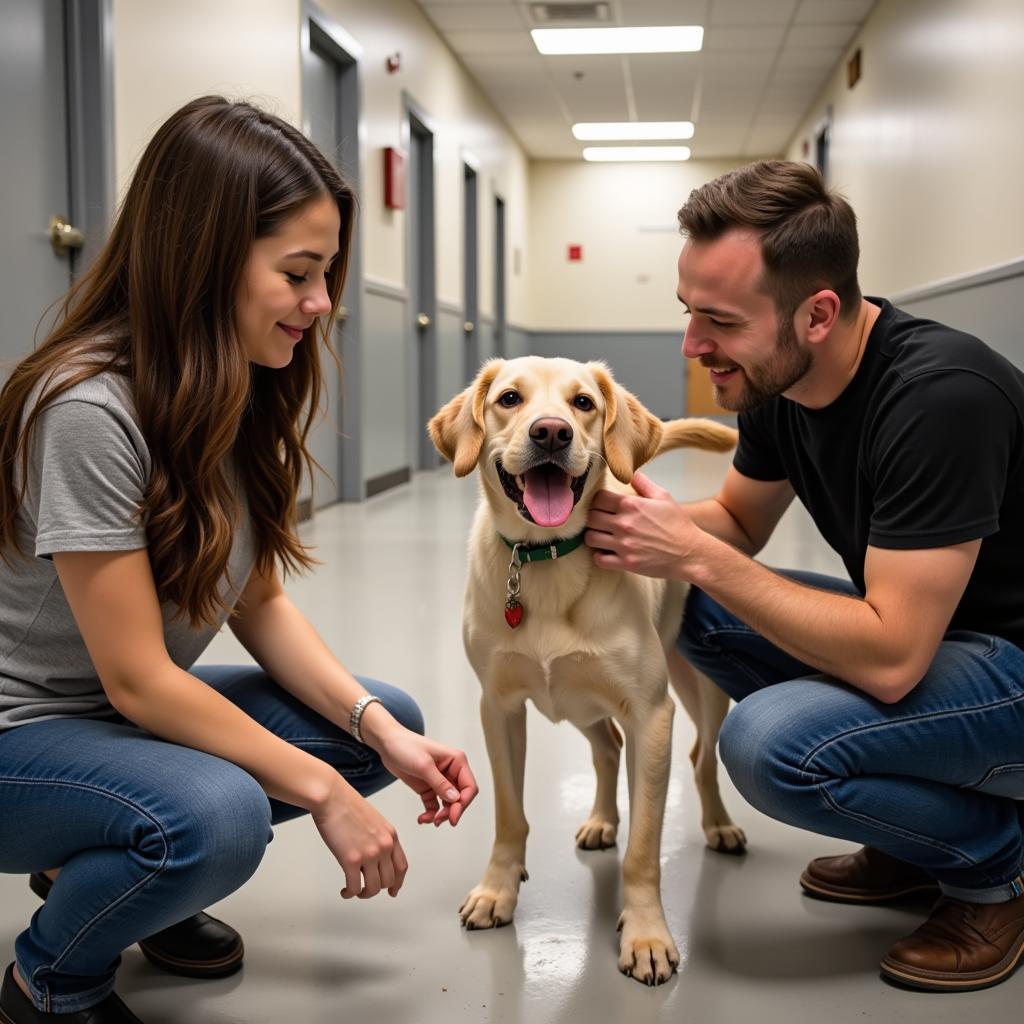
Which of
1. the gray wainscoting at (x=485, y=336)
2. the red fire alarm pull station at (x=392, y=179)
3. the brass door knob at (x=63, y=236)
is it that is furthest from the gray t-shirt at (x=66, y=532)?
the gray wainscoting at (x=485, y=336)

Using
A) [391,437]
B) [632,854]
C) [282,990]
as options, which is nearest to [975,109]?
[391,437]

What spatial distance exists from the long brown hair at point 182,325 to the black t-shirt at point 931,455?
0.84 m

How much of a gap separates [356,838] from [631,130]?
1322cm

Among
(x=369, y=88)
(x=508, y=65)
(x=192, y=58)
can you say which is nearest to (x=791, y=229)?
(x=192, y=58)

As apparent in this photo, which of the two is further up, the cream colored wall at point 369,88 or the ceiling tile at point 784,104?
the ceiling tile at point 784,104

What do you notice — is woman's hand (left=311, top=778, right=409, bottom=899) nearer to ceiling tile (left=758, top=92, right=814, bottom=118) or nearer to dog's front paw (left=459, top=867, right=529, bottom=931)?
dog's front paw (left=459, top=867, right=529, bottom=931)

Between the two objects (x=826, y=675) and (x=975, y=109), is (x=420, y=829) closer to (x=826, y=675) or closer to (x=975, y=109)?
(x=826, y=675)

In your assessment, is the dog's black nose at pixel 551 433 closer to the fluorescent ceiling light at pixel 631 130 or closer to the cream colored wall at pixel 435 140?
the cream colored wall at pixel 435 140

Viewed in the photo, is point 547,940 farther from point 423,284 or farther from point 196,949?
point 423,284

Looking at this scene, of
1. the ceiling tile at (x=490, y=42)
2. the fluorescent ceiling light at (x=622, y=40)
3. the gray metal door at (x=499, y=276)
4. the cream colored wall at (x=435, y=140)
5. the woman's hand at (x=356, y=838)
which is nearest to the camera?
the woman's hand at (x=356, y=838)

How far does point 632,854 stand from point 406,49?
7612 millimetres

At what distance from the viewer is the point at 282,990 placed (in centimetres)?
160

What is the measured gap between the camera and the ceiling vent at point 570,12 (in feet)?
28.6

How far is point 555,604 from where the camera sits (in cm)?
179
